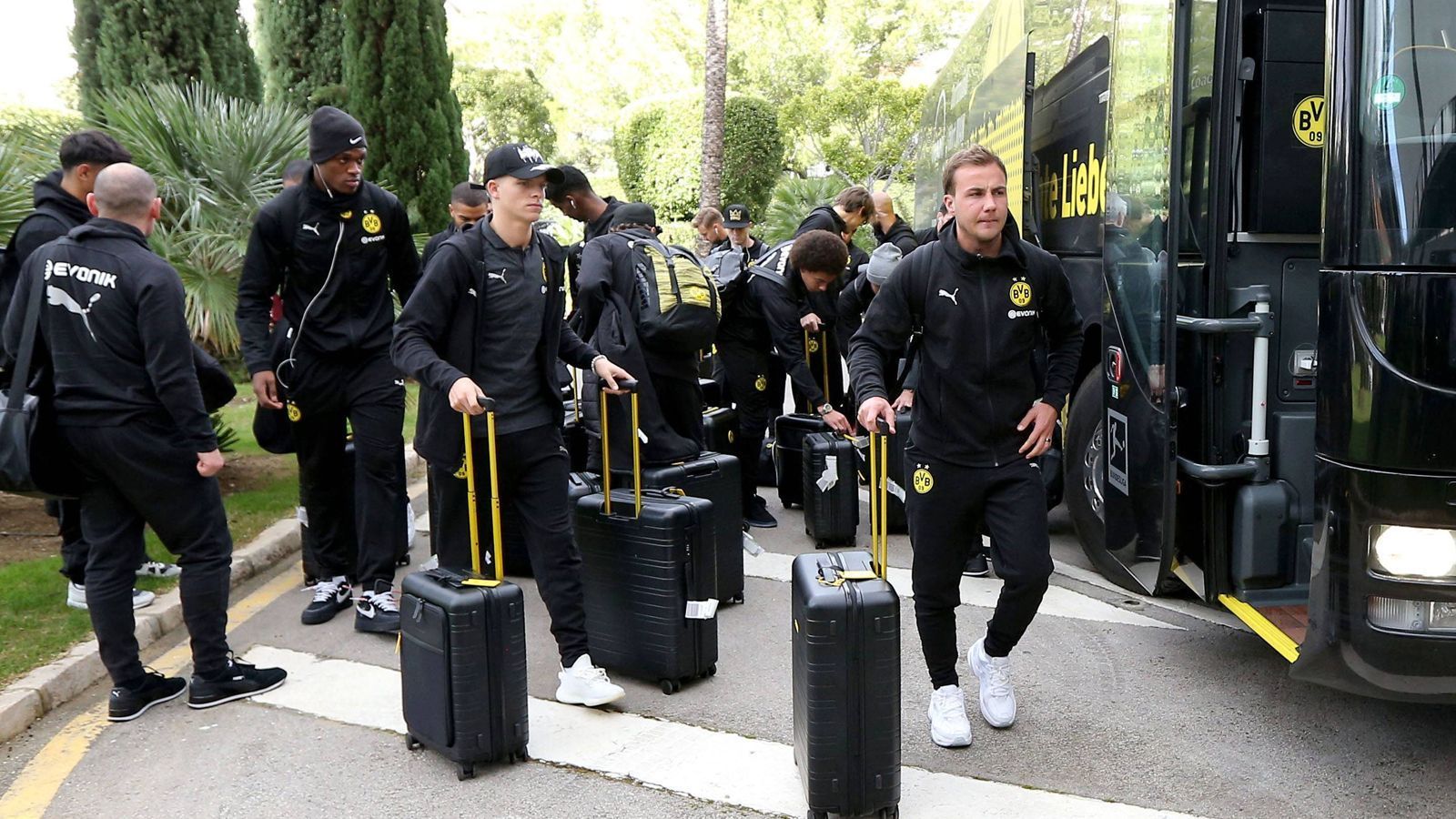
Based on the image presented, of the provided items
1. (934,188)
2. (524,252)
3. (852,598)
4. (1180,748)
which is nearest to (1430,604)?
(1180,748)

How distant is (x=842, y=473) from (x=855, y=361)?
2.83 m

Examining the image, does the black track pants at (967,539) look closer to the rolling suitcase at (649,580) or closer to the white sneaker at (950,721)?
the white sneaker at (950,721)

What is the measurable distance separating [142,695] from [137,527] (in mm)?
628

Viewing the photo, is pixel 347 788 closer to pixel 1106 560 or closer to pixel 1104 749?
pixel 1104 749

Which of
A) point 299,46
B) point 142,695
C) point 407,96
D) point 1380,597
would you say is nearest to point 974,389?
point 1380,597

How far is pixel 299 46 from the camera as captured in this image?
14.4 meters

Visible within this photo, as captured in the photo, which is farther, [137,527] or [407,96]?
[407,96]

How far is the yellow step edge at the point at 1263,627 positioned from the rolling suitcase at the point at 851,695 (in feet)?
4.34

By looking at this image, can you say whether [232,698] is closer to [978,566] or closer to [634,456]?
[634,456]

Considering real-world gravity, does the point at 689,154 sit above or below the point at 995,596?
above

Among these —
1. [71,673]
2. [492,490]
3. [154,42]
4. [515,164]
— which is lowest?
[71,673]

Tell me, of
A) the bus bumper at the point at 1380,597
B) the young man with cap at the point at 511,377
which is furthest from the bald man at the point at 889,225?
the bus bumper at the point at 1380,597

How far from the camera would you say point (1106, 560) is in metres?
5.41

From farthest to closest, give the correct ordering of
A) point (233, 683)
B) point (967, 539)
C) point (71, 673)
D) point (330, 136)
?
1. point (330, 136)
2. point (71, 673)
3. point (233, 683)
4. point (967, 539)
